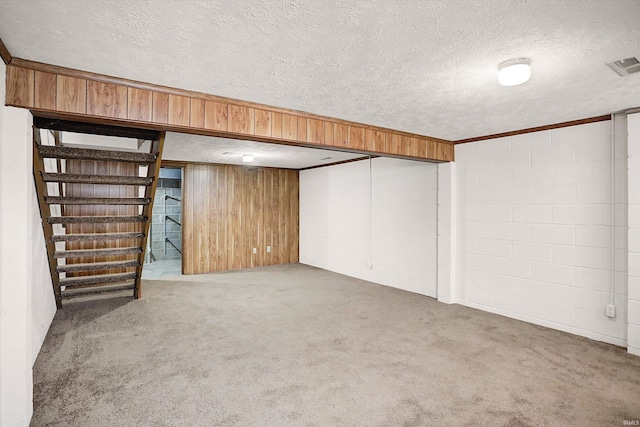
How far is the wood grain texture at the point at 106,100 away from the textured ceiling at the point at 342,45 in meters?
0.12

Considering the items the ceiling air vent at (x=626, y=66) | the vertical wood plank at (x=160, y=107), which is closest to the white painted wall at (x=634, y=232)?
the ceiling air vent at (x=626, y=66)

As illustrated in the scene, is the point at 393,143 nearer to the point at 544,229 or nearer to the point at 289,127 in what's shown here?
the point at 289,127

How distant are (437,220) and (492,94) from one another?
2.32m

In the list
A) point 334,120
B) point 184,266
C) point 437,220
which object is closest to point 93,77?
point 334,120

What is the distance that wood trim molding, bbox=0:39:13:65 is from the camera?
66.2 inches

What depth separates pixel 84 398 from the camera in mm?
2246

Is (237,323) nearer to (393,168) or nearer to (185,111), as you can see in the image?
(185,111)

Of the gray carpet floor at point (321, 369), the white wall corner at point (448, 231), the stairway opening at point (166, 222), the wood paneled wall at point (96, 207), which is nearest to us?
the gray carpet floor at point (321, 369)

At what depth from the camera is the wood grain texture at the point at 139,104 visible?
2191mm


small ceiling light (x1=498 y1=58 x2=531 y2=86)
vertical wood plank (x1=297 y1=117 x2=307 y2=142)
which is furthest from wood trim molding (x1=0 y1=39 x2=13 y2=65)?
small ceiling light (x1=498 y1=58 x2=531 y2=86)

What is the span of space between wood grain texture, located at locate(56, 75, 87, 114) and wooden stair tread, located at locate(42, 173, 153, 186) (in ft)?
3.84

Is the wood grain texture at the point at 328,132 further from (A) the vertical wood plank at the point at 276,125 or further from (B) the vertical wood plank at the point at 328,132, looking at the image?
(A) the vertical wood plank at the point at 276,125

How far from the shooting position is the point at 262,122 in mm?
2725

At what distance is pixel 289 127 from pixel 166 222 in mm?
6399
